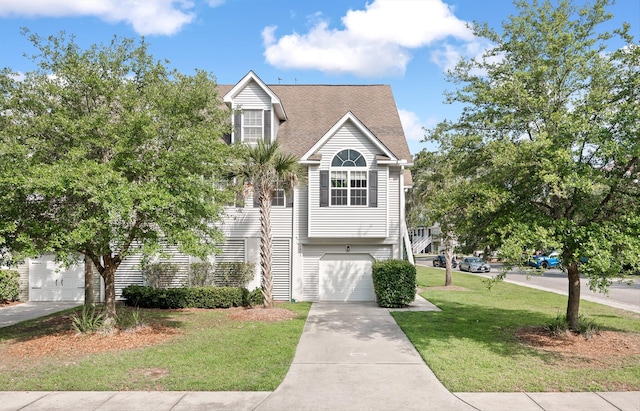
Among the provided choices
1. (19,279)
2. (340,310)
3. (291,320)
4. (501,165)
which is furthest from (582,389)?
(19,279)

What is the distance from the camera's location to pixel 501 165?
384 inches

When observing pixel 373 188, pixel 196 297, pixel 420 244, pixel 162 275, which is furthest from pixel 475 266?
pixel 420 244

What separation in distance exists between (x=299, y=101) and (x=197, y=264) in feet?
32.7

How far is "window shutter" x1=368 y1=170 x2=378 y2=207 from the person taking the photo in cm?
1736

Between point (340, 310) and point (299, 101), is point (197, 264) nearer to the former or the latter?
point (340, 310)

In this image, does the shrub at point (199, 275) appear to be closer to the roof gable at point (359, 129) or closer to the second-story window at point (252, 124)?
the second-story window at point (252, 124)

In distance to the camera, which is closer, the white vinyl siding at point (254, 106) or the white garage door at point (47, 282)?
the white garage door at point (47, 282)

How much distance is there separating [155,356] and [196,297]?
Result: 713 cm

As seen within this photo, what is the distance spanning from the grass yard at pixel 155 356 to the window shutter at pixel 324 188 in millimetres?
5368

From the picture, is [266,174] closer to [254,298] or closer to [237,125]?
[237,125]

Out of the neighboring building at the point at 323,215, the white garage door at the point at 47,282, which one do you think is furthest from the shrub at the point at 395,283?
the white garage door at the point at 47,282

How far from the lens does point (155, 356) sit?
9250 millimetres

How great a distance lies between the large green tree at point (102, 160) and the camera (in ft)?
29.9

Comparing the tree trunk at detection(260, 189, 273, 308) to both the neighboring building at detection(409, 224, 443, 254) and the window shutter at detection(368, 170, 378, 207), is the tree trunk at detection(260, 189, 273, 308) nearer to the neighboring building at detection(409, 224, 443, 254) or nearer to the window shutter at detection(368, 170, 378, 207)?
the window shutter at detection(368, 170, 378, 207)
